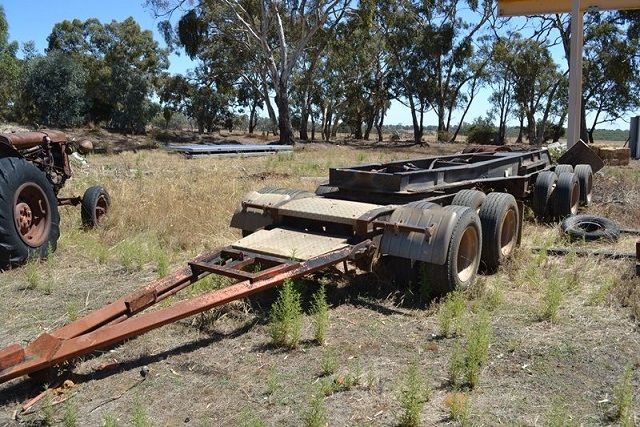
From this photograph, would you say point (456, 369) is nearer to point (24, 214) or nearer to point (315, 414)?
point (315, 414)

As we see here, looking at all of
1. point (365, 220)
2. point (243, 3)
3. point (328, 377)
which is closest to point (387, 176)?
point (365, 220)

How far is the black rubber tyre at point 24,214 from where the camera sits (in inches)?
229

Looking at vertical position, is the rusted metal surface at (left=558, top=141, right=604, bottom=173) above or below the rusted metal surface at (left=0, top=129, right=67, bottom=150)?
below

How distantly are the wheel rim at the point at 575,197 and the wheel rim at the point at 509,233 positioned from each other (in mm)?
2542

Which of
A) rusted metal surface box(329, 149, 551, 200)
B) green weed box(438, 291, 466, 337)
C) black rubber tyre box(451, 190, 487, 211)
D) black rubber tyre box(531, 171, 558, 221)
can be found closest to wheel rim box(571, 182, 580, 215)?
black rubber tyre box(531, 171, 558, 221)

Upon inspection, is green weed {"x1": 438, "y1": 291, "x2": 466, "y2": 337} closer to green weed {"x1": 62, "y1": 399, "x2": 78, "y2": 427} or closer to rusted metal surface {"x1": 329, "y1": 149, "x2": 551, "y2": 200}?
rusted metal surface {"x1": 329, "y1": 149, "x2": 551, "y2": 200}

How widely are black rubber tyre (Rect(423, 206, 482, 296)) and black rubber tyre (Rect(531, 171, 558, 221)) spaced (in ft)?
11.3

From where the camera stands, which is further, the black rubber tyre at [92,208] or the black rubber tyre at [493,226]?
the black rubber tyre at [92,208]

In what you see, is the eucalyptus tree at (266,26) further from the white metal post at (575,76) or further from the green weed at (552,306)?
the green weed at (552,306)

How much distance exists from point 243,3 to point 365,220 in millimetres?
29013

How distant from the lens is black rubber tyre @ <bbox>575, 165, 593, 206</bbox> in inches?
367

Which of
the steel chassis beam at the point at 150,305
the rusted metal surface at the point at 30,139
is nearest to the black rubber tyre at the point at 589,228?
the steel chassis beam at the point at 150,305

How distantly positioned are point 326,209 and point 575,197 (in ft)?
16.5

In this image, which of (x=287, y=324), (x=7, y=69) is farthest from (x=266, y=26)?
(x=287, y=324)
